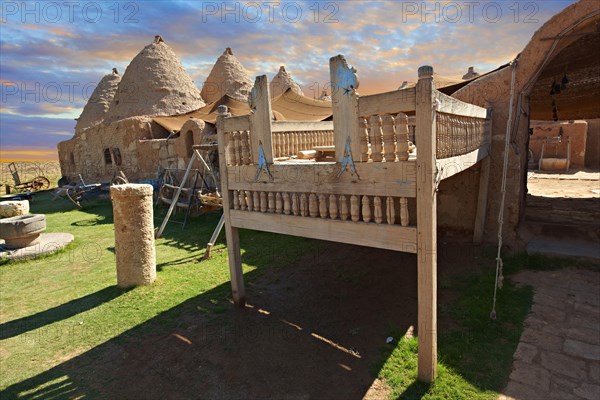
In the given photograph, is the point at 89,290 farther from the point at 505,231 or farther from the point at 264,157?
the point at 505,231

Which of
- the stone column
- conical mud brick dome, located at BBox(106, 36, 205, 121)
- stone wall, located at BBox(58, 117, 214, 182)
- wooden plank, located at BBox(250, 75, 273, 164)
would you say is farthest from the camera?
conical mud brick dome, located at BBox(106, 36, 205, 121)

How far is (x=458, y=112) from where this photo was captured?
4.62 meters

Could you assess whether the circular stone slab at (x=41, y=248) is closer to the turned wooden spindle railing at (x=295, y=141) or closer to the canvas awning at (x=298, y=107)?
the turned wooden spindle railing at (x=295, y=141)

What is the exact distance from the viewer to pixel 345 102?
383 centimetres

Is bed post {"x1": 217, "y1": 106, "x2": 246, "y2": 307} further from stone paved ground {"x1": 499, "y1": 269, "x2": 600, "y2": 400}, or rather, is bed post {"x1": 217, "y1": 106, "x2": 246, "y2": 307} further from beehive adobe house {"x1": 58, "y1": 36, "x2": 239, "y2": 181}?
beehive adobe house {"x1": 58, "y1": 36, "x2": 239, "y2": 181}

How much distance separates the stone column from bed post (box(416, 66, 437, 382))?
17.6 feet

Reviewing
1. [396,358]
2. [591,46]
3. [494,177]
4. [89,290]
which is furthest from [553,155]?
[89,290]

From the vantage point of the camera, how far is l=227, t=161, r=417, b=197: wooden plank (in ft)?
11.9

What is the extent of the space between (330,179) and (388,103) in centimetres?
110

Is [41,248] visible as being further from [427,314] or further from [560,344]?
[560,344]

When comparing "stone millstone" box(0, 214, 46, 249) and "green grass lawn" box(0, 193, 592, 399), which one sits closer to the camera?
"green grass lawn" box(0, 193, 592, 399)

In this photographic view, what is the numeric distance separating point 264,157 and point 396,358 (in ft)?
9.96

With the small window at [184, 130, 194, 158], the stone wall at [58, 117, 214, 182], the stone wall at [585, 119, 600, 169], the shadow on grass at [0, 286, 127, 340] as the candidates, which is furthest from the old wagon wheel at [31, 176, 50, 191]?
the stone wall at [585, 119, 600, 169]

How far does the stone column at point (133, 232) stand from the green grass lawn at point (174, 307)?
1.18ft
